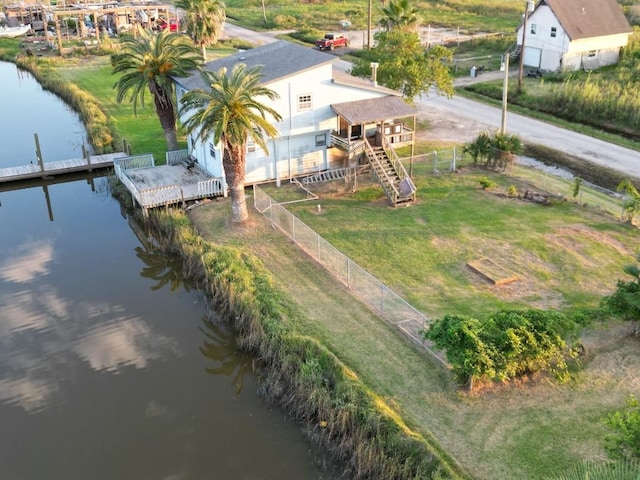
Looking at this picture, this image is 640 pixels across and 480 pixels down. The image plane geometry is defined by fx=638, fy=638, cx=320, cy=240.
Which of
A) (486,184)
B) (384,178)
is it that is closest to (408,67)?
(384,178)

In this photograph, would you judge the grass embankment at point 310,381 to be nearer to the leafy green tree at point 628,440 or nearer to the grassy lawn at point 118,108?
the leafy green tree at point 628,440

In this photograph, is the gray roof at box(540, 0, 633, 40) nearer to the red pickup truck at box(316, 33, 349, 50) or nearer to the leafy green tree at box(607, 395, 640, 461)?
the red pickup truck at box(316, 33, 349, 50)

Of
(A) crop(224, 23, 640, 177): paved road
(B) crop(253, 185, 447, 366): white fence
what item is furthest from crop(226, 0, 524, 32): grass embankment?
(B) crop(253, 185, 447, 366): white fence

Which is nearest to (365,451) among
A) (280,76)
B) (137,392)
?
(137,392)

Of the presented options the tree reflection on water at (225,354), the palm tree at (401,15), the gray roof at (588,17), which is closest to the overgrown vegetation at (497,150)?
the tree reflection on water at (225,354)

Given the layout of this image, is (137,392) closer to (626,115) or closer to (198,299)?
(198,299)

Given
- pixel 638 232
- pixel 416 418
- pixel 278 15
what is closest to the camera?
pixel 416 418

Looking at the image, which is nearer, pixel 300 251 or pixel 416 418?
pixel 416 418
